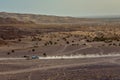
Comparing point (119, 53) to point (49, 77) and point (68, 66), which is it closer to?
point (68, 66)

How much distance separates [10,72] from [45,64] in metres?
5.37

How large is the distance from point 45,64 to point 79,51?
13.2 metres

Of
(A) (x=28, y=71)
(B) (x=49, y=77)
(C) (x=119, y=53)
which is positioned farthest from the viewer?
(C) (x=119, y=53)

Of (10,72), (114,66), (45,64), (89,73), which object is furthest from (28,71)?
(114,66)

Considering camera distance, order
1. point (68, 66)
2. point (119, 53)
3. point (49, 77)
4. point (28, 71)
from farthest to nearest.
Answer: point (119, 53), point (68, 66), point (28, 71), point (49, 77)

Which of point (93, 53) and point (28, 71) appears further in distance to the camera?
point (93, 53)

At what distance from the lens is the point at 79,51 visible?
4931 cm

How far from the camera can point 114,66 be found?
34.5 metres

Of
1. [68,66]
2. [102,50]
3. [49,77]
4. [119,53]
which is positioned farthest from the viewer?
[102,50]

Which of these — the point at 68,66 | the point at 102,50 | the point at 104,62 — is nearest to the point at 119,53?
the point at 102,50

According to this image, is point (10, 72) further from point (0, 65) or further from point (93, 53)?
point (93, 53)

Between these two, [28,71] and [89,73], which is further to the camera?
[28,71]

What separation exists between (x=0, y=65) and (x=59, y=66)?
7.20 m

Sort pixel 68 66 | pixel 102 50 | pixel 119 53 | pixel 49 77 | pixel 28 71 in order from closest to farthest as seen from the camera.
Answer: pixel 49 77, pixel 28 71, pixel 68 66, pixel 119 53, pixel 102 50
